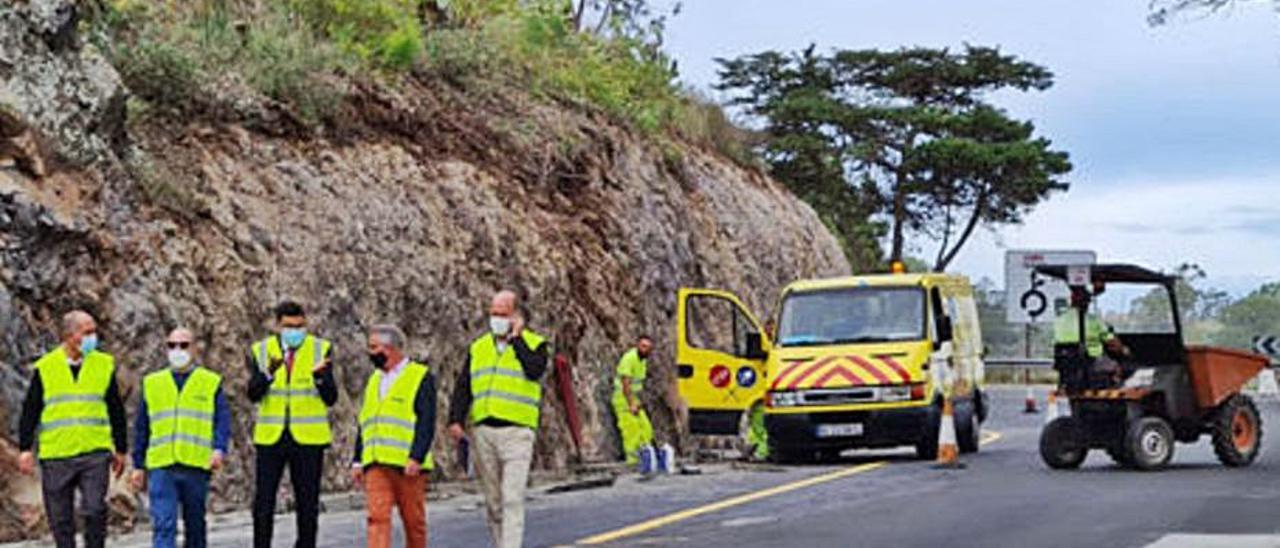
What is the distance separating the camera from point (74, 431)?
12781mm

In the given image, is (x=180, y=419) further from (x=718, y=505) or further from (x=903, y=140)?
(x=903, y=140)

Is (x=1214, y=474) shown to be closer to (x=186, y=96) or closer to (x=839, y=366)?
(x=839, y=366)

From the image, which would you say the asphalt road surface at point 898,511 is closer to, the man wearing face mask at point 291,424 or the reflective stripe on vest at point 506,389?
the reflective stripe on vest at point 506,389

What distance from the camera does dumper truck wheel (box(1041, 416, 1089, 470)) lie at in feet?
70.8

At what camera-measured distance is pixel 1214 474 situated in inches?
815

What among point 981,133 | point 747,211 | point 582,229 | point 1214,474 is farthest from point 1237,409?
point 981,133

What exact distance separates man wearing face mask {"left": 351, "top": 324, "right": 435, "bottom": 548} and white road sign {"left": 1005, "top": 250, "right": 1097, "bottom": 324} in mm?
29480

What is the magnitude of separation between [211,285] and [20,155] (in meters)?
2.25

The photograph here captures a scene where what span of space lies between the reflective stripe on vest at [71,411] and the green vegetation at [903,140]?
4888cm

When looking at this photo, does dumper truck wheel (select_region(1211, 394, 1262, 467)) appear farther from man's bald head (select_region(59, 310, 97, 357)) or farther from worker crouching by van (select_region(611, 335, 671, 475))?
man's bald head (select_region(59, 310, 97, 357))

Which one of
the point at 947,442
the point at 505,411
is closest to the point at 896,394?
the point at 947,442

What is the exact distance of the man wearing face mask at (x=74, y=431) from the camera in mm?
12742

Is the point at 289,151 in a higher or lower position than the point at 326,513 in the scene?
higher

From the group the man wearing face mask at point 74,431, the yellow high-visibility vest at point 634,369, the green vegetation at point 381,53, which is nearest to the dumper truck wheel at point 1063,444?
the yellow high-visibility vest at point 634,369
